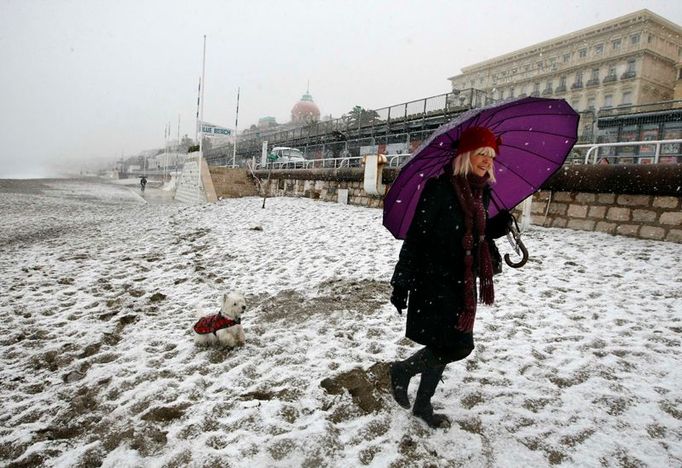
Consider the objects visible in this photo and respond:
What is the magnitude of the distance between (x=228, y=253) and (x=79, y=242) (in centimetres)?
426

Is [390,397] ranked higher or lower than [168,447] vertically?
higher

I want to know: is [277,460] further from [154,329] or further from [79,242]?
[79,242]

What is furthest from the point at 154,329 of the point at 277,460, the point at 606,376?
the point at 606,376

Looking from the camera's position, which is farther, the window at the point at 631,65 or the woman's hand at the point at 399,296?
the window at the point at 631,65

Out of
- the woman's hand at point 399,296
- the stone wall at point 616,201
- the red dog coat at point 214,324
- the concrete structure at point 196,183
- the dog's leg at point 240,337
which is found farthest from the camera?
the concrete structure at point 196,183

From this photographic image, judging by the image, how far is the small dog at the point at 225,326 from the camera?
145 inches

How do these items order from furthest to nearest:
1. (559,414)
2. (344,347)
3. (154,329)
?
(154,329), (344,347), (559,414)

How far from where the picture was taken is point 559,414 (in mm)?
2646

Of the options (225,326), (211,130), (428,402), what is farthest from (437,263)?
(211,130)

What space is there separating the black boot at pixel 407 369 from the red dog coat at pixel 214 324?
5.95 feet

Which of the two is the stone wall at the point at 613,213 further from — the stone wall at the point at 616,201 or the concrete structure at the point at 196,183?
the concrete structure at the point at 196,183

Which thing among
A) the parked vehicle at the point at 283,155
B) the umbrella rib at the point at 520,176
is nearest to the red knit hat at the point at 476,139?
the umbrella rib at the point at 520,176

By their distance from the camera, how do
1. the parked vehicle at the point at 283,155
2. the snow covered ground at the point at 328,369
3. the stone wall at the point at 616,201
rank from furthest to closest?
the parked vehicle at the point at 283,155
the stone wall at the point at 616,201
the snow covered ground at the point at 328,369

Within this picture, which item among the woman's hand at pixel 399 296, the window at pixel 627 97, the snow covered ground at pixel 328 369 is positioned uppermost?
the window at pixel 627 97
